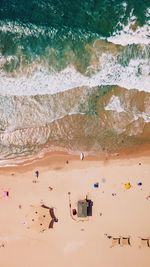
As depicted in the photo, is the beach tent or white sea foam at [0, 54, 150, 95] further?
white sea foam at [0, 54, 150, 95]

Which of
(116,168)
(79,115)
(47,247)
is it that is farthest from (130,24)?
(47,247)

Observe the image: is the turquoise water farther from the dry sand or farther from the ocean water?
the dry sand

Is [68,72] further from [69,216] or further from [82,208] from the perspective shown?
[69,216]

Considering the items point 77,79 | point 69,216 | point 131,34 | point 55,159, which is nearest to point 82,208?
point 69,216

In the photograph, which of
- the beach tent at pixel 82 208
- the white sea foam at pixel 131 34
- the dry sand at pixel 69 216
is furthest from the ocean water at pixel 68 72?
the beach tent at pixel 82 208

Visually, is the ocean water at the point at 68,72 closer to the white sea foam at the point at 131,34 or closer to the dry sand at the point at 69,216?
the white sea foam at the point at 131,34

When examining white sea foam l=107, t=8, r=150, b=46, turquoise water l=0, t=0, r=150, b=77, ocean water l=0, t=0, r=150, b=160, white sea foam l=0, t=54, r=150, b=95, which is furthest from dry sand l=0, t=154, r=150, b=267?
white sea foam l=107, t=8, r=150, b=46
